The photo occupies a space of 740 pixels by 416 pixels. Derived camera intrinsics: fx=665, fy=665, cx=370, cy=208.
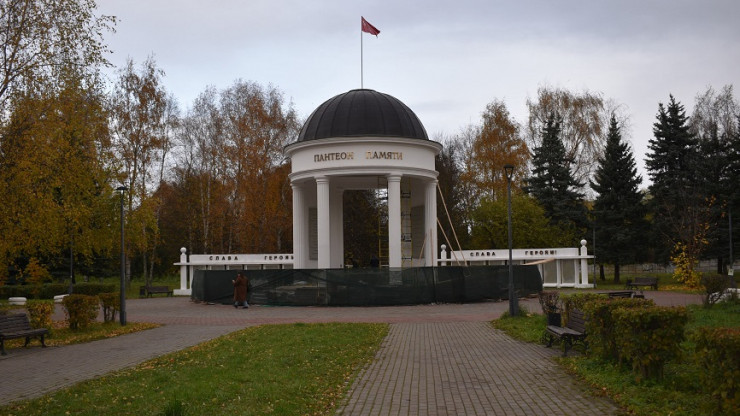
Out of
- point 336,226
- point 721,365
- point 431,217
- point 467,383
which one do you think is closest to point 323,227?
point 431,217

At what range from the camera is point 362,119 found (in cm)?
3491

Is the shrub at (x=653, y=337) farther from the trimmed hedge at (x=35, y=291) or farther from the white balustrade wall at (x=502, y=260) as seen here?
the trimmed hedge at (x=35, y=291)

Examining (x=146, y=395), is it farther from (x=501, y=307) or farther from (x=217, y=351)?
(x=501, y=307)

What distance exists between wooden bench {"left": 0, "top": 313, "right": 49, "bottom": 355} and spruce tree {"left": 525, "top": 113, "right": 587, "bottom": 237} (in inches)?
1487

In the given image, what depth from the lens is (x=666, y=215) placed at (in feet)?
148

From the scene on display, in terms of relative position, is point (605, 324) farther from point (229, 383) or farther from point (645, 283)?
point (645, 283)

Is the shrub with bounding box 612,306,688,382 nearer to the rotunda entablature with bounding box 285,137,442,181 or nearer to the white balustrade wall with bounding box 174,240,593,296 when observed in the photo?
the rotunda entablature with bounding box 285,137,442,181

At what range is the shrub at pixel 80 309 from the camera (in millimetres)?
19859

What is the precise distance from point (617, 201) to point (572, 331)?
34.8 m

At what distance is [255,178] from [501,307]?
2538 cm

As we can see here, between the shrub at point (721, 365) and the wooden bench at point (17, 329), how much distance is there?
48.2 ft

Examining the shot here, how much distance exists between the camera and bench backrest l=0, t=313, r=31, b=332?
53.3ft

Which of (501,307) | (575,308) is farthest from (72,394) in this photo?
(501,307)

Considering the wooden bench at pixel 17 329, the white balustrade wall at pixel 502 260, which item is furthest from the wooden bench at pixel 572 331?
the white balustrade wall at pixel 502 260
